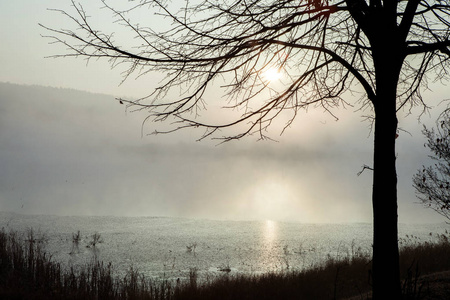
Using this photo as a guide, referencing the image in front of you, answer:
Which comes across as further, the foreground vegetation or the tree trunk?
the foreground vegetation

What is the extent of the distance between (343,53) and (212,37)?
3.60 meters

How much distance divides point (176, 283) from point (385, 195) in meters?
7.77

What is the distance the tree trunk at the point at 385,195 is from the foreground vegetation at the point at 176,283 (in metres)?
2.05

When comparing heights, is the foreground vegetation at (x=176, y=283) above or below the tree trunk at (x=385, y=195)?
below

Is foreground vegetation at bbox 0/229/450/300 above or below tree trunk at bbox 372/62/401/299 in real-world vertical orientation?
below

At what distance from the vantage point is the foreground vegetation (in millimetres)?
10617

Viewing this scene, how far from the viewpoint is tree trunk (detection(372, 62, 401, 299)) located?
6910mm

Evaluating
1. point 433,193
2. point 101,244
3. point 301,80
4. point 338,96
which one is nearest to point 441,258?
point 433,193

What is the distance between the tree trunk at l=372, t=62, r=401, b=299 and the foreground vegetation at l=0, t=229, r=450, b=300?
2051 millimetres

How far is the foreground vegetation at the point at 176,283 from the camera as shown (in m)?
10.6

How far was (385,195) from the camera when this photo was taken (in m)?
7.08

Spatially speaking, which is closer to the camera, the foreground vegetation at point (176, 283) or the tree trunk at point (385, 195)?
the tree trunk at point (385, 195)

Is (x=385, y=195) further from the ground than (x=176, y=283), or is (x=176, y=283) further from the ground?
(x=385, y=195)

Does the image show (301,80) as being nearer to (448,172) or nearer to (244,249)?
(448,172)
